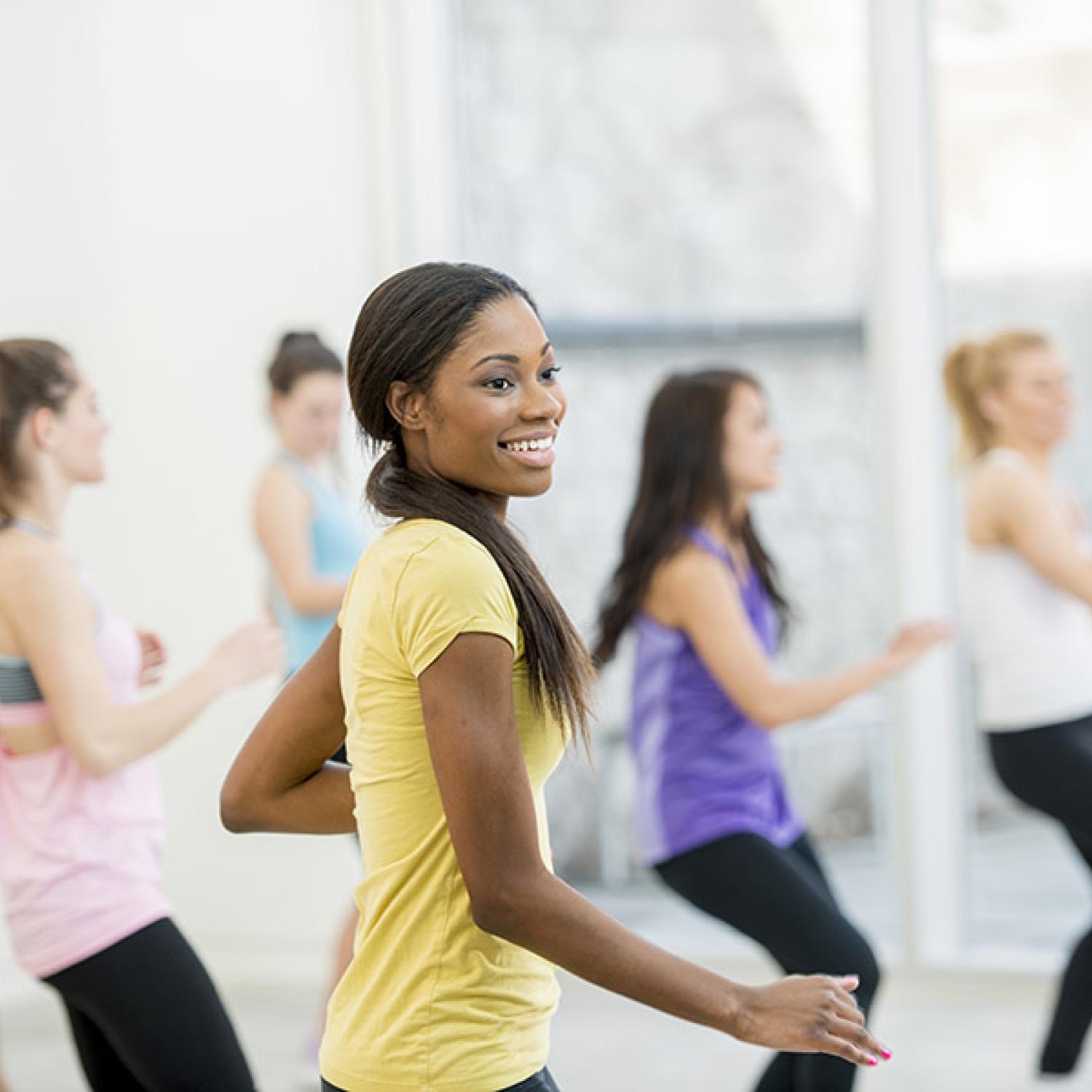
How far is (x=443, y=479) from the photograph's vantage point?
1.46m

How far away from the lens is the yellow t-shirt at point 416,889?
1368mm

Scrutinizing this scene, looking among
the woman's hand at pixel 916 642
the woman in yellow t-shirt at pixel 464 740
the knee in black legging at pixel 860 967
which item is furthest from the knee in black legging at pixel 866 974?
the woman in yellow t-shirt at pixel 464 740

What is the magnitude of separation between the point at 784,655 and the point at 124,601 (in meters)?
1.62

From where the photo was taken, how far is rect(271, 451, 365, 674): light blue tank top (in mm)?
3393

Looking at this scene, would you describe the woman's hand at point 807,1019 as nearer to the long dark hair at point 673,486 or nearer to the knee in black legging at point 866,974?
the knee in black legging at point 866,974

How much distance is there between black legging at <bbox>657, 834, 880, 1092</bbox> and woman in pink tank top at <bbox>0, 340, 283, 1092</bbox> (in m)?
0.71

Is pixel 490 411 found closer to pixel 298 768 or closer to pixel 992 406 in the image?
pixel 298 768

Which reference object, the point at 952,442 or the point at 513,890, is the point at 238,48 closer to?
the point at 952,442

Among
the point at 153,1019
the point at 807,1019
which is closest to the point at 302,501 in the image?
the point at 153,1019

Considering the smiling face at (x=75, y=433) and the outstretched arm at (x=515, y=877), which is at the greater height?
the smiling face at (x=75, y=433)

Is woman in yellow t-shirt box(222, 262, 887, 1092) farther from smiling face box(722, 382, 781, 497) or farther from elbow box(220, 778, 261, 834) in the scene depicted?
smiling face box(722, 382, 781, 497)

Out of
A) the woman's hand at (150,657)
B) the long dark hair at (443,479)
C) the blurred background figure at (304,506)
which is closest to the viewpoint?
the long dark hair at (443,479)

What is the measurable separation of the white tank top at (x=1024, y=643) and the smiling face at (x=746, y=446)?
2.10 ft

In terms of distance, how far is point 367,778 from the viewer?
4.66ft
